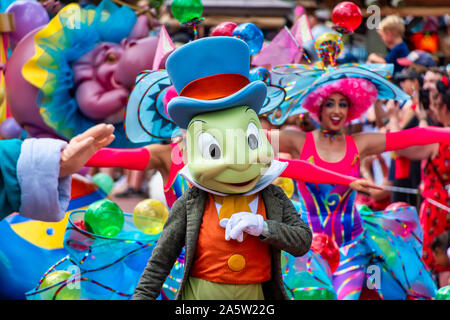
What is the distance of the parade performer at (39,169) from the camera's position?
1952 mm

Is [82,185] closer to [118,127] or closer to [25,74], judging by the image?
[118,127]

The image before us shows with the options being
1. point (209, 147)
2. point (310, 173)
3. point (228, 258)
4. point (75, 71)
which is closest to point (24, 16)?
point (75, 71)

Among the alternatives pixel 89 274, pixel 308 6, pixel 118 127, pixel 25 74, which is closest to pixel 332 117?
pixel 118 127

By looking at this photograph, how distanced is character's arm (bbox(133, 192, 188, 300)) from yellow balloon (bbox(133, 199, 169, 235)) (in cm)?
88

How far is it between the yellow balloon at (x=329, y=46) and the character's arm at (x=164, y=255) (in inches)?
61.4

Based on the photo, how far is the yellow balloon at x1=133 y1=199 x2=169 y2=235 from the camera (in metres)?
3.01

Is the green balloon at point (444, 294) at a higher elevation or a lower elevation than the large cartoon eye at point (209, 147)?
lower

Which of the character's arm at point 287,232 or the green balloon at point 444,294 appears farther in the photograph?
the green balloon at point 444,294

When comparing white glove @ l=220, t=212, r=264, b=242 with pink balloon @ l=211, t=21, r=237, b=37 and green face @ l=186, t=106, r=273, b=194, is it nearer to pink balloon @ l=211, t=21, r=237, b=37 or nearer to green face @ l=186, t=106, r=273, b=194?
green face @ l=186, t=106, r=273, b=194

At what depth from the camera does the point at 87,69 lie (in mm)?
3797

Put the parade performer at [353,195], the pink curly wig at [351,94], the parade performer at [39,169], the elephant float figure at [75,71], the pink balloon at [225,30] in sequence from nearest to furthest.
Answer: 1. the parade performer at [39,169]
2. the pink balloon at [225,30]
3. the parade performer at [353,195]
4. the pink curly wig at [351,94]
5. the elephant float figure at [75,71]

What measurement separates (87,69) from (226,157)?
2.05 m

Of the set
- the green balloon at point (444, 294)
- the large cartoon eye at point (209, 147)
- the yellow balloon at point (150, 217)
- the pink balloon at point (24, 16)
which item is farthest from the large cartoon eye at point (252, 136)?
the pink balloon at point (24, 16)

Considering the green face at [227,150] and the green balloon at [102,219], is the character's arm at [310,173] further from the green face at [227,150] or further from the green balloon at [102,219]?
the green balloon at [102,219]
